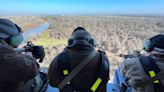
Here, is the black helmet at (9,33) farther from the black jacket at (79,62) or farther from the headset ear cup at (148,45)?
the headset ear cup at (148,45)

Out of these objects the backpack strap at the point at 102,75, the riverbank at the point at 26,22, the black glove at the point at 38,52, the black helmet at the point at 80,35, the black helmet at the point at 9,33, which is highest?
the black helmet at the point at 9,33

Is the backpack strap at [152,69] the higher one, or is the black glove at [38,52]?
the black glove at [38,52]

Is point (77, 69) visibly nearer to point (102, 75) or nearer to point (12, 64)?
point (102, 75)

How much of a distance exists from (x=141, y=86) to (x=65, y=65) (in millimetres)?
606

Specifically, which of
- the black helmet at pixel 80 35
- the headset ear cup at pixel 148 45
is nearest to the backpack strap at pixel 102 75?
the black helmet at pixel 80 35

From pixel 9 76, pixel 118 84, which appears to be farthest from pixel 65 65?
pixel 118 84

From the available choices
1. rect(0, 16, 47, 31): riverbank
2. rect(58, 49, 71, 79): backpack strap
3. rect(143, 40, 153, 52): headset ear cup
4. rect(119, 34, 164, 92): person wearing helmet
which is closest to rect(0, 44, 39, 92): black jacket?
rect(58, 49, 71, 79): backpack strap

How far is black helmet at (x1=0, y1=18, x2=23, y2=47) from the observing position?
8.10 feet

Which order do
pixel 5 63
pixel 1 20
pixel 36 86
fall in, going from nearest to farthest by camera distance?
pixel 5 63 → pixel 1 20 → pixel 36 86

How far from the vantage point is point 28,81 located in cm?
259

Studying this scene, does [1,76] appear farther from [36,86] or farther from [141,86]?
[141,86]

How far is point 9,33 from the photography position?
2.48 meters

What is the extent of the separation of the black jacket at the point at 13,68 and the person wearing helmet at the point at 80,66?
333mm

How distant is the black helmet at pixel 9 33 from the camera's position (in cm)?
247
